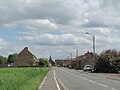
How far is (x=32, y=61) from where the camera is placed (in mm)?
188625

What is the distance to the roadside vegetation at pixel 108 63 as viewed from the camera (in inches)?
2936

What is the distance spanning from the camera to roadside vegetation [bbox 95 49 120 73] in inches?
2936

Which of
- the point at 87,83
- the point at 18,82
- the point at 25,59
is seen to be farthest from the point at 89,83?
the point at 25,59

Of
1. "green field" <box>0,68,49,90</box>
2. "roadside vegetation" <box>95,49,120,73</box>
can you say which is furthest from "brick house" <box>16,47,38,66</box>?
"green field" <box>0,68,49,90</box>

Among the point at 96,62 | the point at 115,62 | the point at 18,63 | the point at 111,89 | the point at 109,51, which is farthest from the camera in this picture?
the point at 18,63

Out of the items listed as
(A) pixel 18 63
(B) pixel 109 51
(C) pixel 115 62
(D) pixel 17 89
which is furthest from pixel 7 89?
(A) pixel 18 63

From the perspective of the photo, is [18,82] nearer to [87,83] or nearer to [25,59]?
[87,83]

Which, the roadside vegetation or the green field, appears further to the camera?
the roadside vegetation

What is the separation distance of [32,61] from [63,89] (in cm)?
16264

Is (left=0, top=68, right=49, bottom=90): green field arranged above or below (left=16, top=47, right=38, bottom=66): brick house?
below

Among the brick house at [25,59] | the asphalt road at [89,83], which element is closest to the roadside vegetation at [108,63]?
the asphalt road at [89,83]

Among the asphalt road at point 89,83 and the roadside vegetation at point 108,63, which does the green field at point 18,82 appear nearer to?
the asphalt road at point 89,83

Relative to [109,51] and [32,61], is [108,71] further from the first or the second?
[32,61]

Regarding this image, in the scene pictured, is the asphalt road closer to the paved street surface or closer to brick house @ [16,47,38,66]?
the paved street surface
